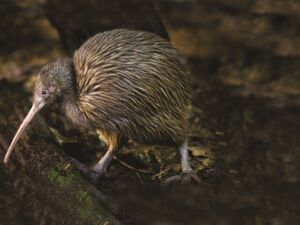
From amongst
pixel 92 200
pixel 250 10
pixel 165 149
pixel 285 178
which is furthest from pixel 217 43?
pixel 92 200

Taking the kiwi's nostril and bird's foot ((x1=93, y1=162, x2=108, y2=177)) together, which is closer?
the kiwi's nostril

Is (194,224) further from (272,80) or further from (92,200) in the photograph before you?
(272,80)

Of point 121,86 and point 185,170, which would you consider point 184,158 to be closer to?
point 185,170

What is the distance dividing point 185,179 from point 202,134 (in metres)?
0.87

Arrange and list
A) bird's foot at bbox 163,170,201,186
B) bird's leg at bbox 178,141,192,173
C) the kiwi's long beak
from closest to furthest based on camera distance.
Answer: the kiwi's long beak
bird's foot at bbox 163,170,201,186
bird's leg at bbox 178,141,192,173

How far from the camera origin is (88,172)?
412cm

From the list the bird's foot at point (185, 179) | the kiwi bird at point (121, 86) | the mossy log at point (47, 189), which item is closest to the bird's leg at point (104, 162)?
the kiwi bird at point (121, 86)

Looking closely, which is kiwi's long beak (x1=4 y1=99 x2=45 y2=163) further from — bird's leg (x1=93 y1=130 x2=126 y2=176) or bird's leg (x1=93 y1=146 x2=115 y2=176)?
bird's leg (x1=93 y1=146 x2=115 y2=176)

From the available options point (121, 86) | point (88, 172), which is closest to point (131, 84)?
point (121, 86)

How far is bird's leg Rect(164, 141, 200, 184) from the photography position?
418 centimetres

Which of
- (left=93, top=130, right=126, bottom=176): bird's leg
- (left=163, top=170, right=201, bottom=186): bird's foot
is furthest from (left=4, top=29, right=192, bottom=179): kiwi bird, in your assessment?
(left=163, top=170, right=201, bottom=186): bird's foot

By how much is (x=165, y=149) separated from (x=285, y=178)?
0.82m

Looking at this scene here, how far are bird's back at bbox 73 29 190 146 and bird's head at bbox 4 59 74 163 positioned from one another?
86 millimetres

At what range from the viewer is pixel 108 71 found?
3.96 metres
